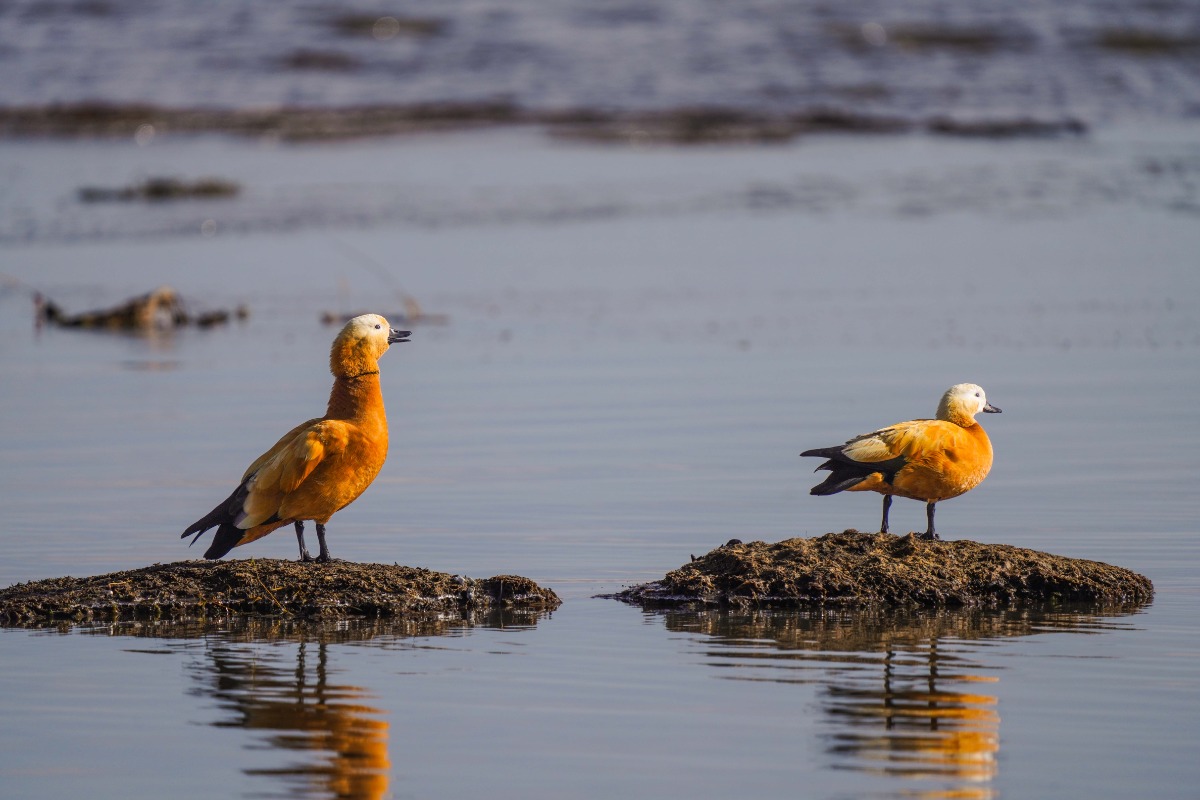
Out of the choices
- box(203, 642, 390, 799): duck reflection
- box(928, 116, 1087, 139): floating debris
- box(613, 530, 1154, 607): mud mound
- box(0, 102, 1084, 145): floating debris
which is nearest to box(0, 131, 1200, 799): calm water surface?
box(203, 642, 390, 799): duck reflection

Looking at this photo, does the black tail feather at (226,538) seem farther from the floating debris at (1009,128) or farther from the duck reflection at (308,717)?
the floating debris at (1009,128)

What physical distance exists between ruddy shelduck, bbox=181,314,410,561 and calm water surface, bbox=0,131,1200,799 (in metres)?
0.59

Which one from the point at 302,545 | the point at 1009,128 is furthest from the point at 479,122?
the point at 302,545

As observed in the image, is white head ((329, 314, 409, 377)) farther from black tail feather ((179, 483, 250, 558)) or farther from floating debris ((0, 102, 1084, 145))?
floating debris ((0, 102, 1084, 145))

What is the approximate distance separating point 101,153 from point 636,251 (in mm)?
17138

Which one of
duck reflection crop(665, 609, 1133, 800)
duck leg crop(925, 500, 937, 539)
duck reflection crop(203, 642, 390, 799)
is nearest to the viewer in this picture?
duck reflection crop(203, 642, 390, 799)

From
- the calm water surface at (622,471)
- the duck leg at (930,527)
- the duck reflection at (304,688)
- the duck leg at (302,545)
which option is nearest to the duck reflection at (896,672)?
the calm water surface at (622,471)

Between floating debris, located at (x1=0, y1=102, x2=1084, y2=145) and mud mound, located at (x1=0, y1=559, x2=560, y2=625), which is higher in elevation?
floating debris, located at (x1=0, y1=102, x2=1084, y2=145)

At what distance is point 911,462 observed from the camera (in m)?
8.62

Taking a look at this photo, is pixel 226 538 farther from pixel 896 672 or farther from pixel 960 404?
pixel 960 404

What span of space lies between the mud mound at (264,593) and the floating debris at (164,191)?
20141mm

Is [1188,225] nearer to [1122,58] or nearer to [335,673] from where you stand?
[335,673]

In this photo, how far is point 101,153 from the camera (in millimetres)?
35656

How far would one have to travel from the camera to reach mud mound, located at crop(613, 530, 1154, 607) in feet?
27.3
